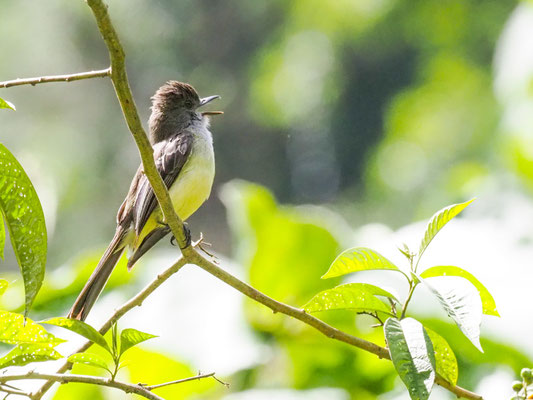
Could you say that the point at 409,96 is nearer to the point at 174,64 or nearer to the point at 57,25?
the point at 174,64

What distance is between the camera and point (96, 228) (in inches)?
412

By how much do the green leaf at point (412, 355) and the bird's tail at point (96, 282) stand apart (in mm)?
834

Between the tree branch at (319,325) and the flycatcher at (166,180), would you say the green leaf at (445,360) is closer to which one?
the tree branch at (319,325)

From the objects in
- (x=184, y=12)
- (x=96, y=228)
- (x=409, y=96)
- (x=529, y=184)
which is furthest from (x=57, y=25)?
(x=529, y=184)

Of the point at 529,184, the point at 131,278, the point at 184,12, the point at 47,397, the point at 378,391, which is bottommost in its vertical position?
the point at 47,397

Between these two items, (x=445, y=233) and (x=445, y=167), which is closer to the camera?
(x=445, y=233)

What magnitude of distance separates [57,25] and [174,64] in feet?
7.92

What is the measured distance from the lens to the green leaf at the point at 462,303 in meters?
1.04

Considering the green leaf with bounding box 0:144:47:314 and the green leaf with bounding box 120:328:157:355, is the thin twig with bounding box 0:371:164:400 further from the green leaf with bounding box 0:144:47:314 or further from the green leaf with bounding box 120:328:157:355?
the green leaf with bounding box 0:144:47:314

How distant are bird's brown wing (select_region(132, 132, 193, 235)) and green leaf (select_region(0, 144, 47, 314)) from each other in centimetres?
108

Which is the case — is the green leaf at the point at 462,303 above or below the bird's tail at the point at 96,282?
below

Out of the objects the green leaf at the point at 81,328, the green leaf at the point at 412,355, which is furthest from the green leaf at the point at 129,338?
the green leaf at the point at 412,355

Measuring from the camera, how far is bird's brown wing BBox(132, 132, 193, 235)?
2154mm

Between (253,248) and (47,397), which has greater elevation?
(253,248)
